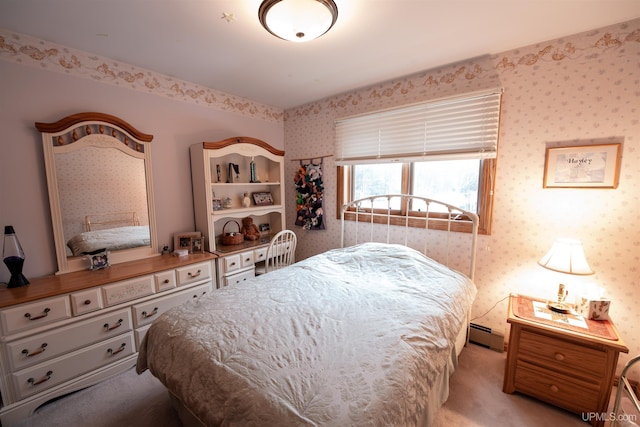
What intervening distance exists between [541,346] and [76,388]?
10.2 feet

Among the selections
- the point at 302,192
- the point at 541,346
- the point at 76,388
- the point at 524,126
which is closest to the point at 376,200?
the point at 302,192

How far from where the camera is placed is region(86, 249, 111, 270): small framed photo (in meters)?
2.03

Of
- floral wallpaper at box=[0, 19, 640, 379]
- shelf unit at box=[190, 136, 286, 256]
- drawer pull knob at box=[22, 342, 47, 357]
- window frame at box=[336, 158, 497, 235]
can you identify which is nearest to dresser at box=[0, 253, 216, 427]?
drawer pull knob at box=[22, 342, 47, 357]

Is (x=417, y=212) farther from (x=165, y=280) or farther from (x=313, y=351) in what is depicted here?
(x=165, y=280)

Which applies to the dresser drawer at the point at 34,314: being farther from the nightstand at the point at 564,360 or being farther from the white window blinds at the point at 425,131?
the nightstand at the point at 564,360

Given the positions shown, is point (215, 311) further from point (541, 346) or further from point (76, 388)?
point (541, 346)

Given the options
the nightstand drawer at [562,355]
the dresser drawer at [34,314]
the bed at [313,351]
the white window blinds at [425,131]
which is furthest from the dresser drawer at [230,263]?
the nightstand drawer at [562,355]

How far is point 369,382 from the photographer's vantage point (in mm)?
984

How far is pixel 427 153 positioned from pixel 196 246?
2425mm

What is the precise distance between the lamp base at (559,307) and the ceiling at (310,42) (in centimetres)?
184

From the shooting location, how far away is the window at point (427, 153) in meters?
2.12

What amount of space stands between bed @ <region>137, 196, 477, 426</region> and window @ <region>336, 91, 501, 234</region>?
831 millimetres

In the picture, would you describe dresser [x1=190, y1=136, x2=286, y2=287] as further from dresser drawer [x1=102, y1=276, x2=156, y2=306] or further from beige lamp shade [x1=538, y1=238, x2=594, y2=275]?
beige lamp shade [x1=538, y1=238, x2=594, y2=275]

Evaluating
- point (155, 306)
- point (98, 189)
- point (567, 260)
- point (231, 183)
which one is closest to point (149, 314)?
point (155, 306)
